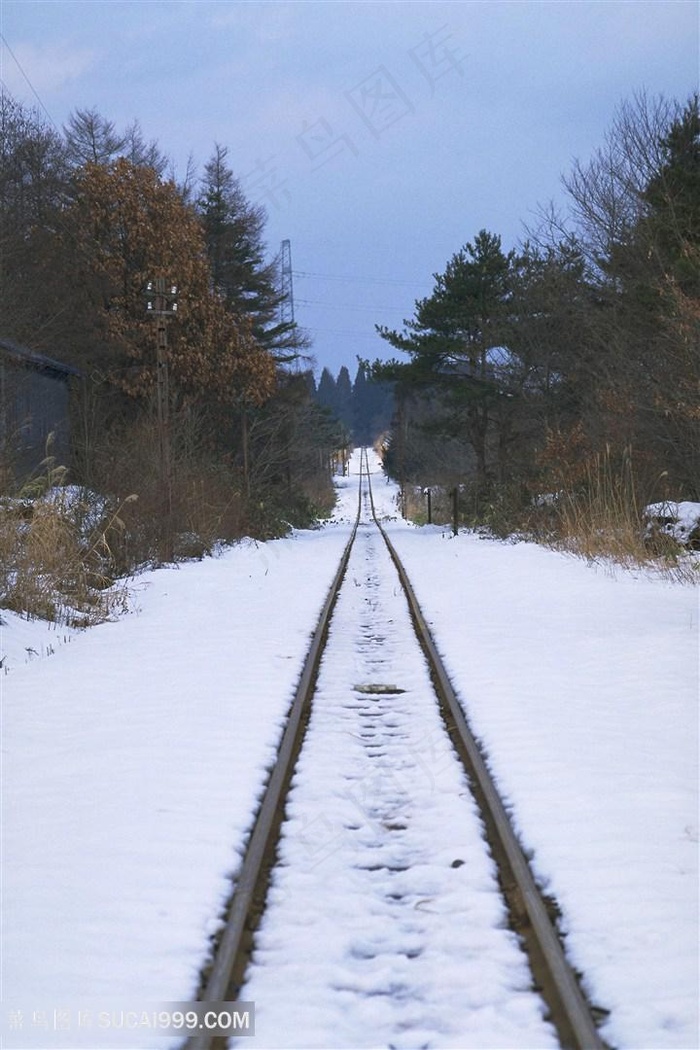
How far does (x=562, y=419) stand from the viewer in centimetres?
2753

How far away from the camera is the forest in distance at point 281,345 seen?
58.0 feet

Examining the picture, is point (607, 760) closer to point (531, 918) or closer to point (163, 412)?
point (531, 918)

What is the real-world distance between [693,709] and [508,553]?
13.6 metres

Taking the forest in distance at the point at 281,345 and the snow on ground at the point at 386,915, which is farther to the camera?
the forest in distance at the point at 281,345

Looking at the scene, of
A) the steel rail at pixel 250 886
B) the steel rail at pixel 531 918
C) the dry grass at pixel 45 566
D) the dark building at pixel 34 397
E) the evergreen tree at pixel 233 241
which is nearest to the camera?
the steel rail at pixel 531 918

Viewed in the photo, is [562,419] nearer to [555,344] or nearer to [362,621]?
[555,344]

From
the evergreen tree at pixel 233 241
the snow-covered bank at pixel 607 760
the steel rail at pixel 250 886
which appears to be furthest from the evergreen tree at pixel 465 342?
the steel rail at pixel 250 886

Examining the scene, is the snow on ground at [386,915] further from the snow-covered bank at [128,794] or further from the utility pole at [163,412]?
the utility pole at [163,412]

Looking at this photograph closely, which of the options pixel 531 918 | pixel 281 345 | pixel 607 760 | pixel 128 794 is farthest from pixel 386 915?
pixel 281 345

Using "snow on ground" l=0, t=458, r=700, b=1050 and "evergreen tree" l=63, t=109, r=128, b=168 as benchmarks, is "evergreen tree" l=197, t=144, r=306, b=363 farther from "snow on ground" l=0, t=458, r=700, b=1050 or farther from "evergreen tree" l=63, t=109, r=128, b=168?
"snow on ground" l=0, t=458, r=700, b=1050

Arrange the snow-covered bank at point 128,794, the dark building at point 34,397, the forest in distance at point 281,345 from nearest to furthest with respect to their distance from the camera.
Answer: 1. the snow-covered bank at point 128,794
2. the forest in distance at point 281,345
3. the dark building at point 34,397

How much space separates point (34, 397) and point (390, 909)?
24553 millimetres

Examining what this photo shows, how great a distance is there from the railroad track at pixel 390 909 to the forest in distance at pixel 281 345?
23.7 ft

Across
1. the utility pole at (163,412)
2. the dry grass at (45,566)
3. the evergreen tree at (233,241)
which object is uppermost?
the evergreen tree at (233,241)
